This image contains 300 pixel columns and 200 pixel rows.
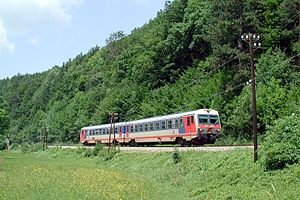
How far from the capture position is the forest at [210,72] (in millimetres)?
39969

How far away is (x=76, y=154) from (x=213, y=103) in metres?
21.7

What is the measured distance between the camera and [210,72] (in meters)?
53.7

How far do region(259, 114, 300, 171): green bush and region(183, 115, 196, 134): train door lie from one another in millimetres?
15471

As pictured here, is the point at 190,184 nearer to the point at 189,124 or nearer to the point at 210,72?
the point at 189,124

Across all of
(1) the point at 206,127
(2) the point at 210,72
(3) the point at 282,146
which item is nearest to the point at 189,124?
(1) the point at 206,127

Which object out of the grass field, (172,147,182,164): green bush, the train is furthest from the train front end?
(172,147,182,164): green bush

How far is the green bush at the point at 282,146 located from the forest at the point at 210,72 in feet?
2.31

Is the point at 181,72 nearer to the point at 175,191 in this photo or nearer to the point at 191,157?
the point at 191,157

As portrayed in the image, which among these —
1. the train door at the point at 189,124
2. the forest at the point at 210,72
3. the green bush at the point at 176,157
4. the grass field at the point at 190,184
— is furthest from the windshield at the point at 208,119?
the green bush at the point at 176,157

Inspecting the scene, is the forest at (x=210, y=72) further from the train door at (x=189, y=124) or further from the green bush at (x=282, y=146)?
the train door at (x=189, y=124)

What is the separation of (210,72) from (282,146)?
1431 inches

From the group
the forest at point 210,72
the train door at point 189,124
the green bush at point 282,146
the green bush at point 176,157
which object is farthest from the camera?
the forest at point 210,72

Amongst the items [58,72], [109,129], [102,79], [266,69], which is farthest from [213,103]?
[58,72]

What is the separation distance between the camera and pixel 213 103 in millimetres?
45812
